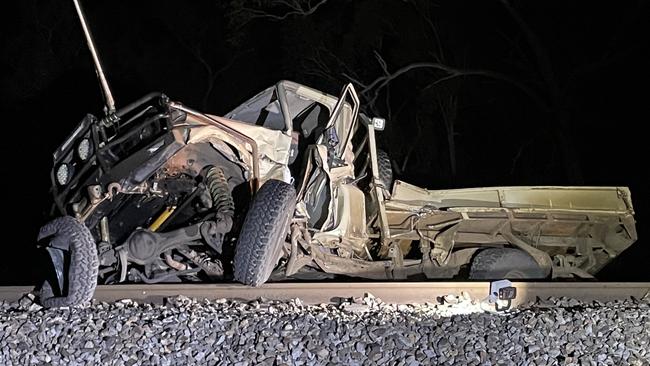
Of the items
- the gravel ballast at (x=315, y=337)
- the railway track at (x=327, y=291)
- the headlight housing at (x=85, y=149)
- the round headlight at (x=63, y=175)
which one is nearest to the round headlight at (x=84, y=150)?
the headlight housing at (x=85, y=149)

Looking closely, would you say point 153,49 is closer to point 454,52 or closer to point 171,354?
point 454,52

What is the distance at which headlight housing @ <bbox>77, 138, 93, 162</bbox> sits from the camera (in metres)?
7.70

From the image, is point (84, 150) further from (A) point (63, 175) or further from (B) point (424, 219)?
(B) point (424, 219)

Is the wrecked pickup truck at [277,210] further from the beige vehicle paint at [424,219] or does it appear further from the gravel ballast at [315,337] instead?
the gravel ballast at [315,337]

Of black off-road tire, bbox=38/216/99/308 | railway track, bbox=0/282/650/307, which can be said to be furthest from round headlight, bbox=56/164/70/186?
railway track, bbox=0/282/650/307

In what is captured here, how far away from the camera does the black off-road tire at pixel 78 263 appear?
23.3 ft

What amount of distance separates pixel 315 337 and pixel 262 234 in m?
1.28

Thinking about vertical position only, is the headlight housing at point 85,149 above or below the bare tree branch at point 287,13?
below

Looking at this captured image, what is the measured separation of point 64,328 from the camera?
21.3 feet

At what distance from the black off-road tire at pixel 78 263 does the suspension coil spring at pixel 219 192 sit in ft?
3.85

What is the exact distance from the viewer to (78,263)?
710 centimetres

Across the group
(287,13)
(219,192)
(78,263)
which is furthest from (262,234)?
(287,13)

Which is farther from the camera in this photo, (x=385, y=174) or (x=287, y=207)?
(x=385, y=174)

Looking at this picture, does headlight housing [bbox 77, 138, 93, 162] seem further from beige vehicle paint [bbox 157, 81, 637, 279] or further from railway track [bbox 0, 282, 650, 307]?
beige vehicle paint [bbox 157, 81, 637, 279]
